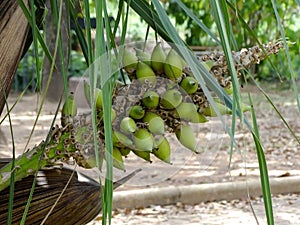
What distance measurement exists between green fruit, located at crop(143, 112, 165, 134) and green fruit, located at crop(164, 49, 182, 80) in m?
0.04

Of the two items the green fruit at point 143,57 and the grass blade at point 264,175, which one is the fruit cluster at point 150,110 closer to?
the green fruit at point 143,57

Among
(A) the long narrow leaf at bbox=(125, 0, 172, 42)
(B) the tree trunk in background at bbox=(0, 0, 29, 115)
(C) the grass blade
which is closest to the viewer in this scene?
(C) the grass blade

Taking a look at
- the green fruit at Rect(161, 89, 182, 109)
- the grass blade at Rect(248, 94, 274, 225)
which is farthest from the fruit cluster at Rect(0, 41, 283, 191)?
the grass blade at Rect(248, 94, 274, 225)

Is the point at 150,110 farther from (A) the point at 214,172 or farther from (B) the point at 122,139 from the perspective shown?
(A) the point at 214,172

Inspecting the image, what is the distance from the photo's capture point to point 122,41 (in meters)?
0.60

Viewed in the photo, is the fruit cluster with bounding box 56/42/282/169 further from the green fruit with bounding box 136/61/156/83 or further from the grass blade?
the grass blade

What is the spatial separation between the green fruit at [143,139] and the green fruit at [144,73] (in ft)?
0.17

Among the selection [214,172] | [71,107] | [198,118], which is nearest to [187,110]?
[198,118]

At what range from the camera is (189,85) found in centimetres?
67

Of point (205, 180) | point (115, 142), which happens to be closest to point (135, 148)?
point (115, 142)

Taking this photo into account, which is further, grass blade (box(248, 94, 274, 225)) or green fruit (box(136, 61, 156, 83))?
green fruit (box(136, 61, 156, 83))

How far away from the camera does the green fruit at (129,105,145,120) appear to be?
26.0 inches

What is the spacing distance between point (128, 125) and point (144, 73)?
6cm

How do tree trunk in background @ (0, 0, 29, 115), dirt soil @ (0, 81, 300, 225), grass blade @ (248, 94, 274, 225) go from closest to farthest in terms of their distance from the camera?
grass blade @ (248, 94, 274, 225)
tree trunk in background @ (0, 0, 29, 115)
dirt soil @ (0, 81, 300, 225)
